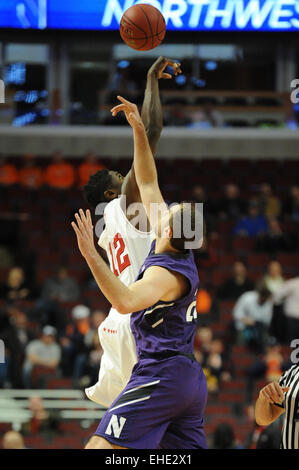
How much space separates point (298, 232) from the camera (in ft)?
48.0

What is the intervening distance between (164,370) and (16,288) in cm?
953

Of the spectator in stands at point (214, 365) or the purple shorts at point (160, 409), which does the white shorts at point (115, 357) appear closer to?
the purple shorts at point (160, 409)

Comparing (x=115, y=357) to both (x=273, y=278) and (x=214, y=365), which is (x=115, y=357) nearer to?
(x=214, y=365)

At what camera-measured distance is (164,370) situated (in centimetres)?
381

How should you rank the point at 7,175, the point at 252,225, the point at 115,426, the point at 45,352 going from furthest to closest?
the point at 7,175
the point at 252,225
the point at 45,352
the point at 115,426

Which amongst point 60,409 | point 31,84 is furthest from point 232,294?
point 31,84

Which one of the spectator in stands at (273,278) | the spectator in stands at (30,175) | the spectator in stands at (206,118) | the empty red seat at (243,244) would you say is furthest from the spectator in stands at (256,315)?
the spectator in stands at (30,175)

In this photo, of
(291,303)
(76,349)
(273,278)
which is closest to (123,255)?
(291,303)

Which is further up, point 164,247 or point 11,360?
point 164,247

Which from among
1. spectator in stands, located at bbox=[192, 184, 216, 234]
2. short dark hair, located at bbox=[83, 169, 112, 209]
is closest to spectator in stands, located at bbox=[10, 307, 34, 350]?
spectator in stands, located at bbox=[192, 184, 216, 234]

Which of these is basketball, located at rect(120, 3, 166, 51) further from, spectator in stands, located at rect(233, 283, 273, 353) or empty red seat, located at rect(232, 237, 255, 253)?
empty red seat, located at rect(232, 237, 255, 253)

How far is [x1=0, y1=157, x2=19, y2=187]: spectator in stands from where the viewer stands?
16172 mm
